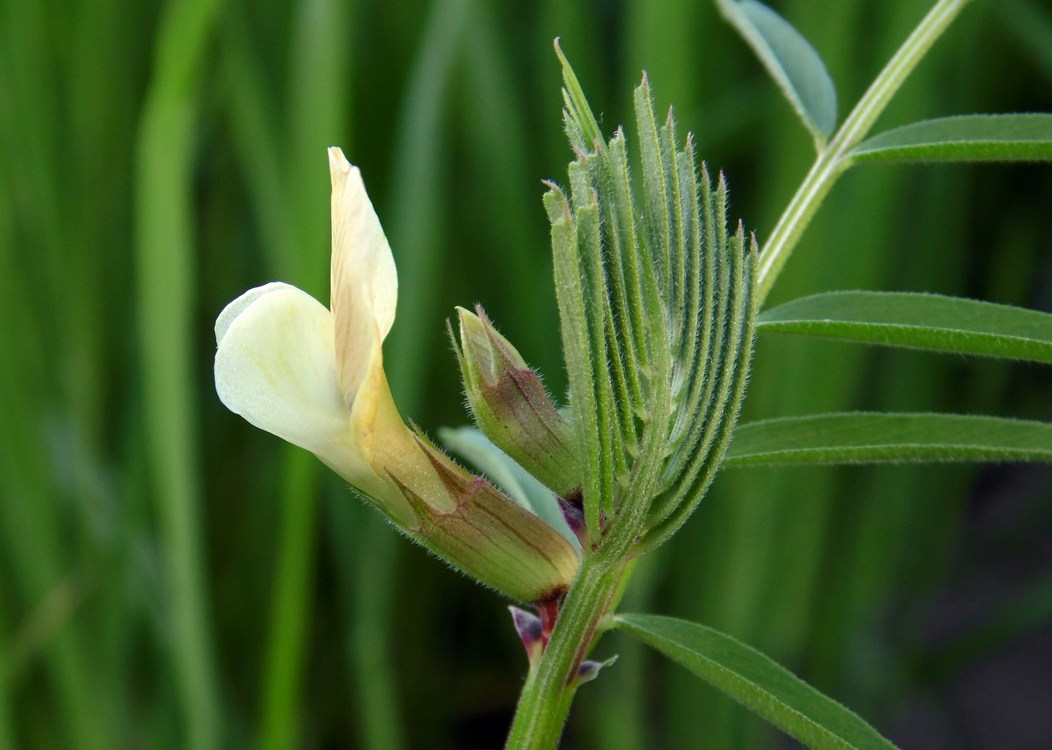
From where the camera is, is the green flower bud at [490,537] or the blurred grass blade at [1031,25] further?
the blurred grass blade at [1031,25]

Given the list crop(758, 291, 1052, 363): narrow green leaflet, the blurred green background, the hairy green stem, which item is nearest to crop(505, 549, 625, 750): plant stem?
the hairy green stem

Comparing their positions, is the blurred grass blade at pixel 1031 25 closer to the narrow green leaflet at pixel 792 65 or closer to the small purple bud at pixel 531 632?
the narrow green leaflet at pixel 792 65

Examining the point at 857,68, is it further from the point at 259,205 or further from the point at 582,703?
the point at 582,703

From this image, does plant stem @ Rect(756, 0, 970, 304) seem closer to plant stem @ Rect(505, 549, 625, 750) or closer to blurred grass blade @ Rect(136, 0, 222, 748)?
plant stem @ Rect(505, 549, 625, 750)

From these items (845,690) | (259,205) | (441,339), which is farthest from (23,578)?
(845,690)

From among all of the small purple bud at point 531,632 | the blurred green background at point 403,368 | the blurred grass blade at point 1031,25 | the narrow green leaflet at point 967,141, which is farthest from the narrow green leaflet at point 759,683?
the blurred grass blade at point 1031,25

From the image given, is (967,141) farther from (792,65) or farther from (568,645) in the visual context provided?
(568,645)
